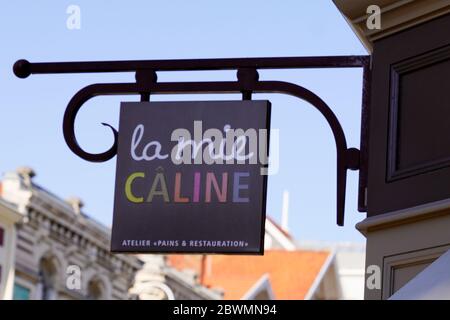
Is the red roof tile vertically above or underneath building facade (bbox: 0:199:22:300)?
above

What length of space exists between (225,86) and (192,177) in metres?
0.68

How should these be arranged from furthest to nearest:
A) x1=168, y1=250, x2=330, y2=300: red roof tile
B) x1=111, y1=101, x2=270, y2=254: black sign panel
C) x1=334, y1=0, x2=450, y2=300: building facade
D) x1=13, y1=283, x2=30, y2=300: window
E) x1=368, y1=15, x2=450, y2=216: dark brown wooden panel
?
x1=168, y1=250, x2=330, y2=300: red roof tile < x1=13, y1=283, x2=30, y2=300: window < x1=368, y1=15, x2=450, y2=216: dark brown wooden panel < x1=334, y1=0, x2=450, y2=300: building facade < x1=111, y1=101, x2=270, y2=254: black sign panel

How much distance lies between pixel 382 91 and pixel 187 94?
1.56 m

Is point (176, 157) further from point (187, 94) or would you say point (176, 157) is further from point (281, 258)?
point (281, 258)

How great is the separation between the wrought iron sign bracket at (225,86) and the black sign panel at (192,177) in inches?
4.5

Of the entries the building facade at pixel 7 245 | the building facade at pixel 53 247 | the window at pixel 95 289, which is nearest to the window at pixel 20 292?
the building facade at pixel 53 247

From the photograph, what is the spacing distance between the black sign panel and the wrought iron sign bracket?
0.12m

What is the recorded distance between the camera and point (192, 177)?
9.27 metres

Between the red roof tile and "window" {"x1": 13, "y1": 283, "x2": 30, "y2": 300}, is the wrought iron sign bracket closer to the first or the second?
"window" {"x1": 13, "y1": 283, "x2": 30, "y2": 300}

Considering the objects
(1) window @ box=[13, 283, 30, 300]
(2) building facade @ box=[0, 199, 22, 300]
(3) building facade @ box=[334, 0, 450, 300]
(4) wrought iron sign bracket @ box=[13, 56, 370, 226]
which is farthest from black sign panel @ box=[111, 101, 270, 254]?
(1) window @ box=[13, 283, 30, 300]

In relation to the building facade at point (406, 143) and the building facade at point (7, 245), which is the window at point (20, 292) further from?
the building facade at point (406, 143)

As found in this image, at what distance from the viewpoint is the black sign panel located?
29.8 ft

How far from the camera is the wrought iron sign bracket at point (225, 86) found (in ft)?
30.1

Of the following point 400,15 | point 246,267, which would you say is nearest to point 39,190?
point 246,267
